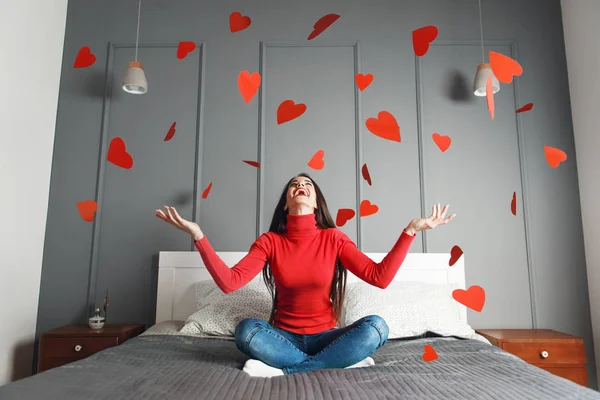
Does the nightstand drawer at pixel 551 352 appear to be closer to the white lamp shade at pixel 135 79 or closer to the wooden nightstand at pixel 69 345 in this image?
the wooden nightstand at pixel 69 345

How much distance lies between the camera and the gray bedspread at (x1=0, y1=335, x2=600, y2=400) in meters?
1.29

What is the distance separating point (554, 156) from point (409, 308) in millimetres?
1435

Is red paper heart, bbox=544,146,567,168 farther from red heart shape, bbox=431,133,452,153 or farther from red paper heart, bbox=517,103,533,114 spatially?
red heart shape, bbox=431,133,452,153

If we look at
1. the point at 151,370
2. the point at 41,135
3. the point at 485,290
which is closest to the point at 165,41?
the point at 41,135

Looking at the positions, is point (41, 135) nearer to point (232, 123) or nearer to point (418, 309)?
point (232, 123)

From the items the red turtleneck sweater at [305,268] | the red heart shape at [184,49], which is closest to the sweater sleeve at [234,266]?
the red turtleneck sweater at [305,268]

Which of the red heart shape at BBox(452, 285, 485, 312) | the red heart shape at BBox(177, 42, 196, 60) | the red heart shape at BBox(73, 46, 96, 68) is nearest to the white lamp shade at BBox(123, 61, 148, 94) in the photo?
the red heart shape at BBox(177, 42, 196, 60)

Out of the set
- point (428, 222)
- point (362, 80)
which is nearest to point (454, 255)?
point (428, 222)

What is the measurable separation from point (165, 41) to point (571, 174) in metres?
2.78

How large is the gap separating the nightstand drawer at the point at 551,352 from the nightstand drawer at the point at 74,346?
2129 millimetres

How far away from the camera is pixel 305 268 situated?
2.00m

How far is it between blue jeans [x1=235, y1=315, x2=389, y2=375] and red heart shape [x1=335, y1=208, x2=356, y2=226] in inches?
47.7

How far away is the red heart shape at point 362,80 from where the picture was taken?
10.2 ft

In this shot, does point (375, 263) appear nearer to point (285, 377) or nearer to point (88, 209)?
point (285, 377)
